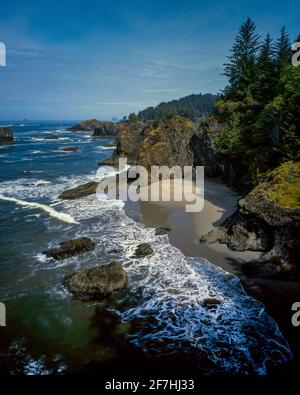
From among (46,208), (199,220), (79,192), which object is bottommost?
(46,208)

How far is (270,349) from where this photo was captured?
12.4 meters

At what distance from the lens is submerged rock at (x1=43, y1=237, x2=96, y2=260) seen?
20906 millimetres

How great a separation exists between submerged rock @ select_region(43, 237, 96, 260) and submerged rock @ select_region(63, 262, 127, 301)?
359cm

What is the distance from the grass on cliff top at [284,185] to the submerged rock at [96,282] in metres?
10.2

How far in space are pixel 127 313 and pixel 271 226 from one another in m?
9.72

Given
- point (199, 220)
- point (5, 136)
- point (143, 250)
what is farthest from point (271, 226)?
point (5, 136)

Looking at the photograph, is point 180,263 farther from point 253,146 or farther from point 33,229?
point 253,146

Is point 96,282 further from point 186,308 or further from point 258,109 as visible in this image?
point 258,109

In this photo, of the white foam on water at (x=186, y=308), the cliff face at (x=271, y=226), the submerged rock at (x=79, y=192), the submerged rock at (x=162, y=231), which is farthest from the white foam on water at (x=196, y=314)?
the submerged rock at (x=79, y=192)

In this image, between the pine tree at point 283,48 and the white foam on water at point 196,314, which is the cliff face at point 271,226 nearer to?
the white foam on water at point 196,314

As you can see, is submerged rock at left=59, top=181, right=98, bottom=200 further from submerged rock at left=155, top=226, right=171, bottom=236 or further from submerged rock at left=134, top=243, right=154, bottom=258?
submerged rock at left=134, top=243, right=154, bottom=258

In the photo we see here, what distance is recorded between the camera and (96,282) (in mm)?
16438

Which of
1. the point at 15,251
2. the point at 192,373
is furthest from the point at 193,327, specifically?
the point at 15,251

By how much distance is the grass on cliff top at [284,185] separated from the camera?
17.8 m
